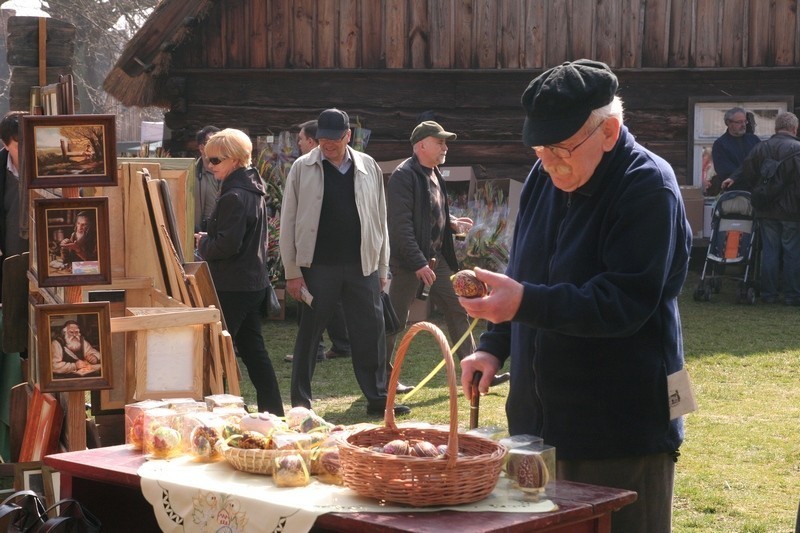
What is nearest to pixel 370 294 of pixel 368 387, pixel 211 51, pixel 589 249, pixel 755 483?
pixel 368 387

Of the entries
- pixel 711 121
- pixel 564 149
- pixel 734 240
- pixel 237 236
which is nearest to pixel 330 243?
pixel 237 236

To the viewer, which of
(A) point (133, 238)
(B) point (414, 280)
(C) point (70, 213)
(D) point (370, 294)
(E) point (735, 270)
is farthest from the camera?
(E) point (735, 270)

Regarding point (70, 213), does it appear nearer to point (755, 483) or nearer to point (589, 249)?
point (589, 249)

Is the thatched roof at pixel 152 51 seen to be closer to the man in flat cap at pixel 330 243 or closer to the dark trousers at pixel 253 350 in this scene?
the man in flat cap at pixel 330 243

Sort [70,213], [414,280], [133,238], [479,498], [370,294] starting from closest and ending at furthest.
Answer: [479,498] → [70,213] → [133,238] → [370,294] → [414,280]

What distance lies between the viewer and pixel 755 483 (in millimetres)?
5555

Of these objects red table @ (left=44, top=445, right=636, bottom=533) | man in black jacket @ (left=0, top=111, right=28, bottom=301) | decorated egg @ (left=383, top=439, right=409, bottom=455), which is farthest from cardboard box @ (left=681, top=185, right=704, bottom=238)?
decorated egg @ (left=383, top=439, right=409, bottom=455)

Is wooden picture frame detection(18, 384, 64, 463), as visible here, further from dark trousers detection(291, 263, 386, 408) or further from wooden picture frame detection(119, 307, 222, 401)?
dark trousers detection(291, 263, 386, 408)

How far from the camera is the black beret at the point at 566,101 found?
9.53 feet

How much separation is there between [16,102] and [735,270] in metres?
8.72

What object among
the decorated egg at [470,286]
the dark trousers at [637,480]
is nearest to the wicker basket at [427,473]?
the decorated egg at [470,286]

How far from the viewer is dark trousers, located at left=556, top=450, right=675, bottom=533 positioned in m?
3.07

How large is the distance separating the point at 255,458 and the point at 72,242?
1713mm

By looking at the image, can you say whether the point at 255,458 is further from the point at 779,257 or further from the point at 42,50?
the point at 779,257
